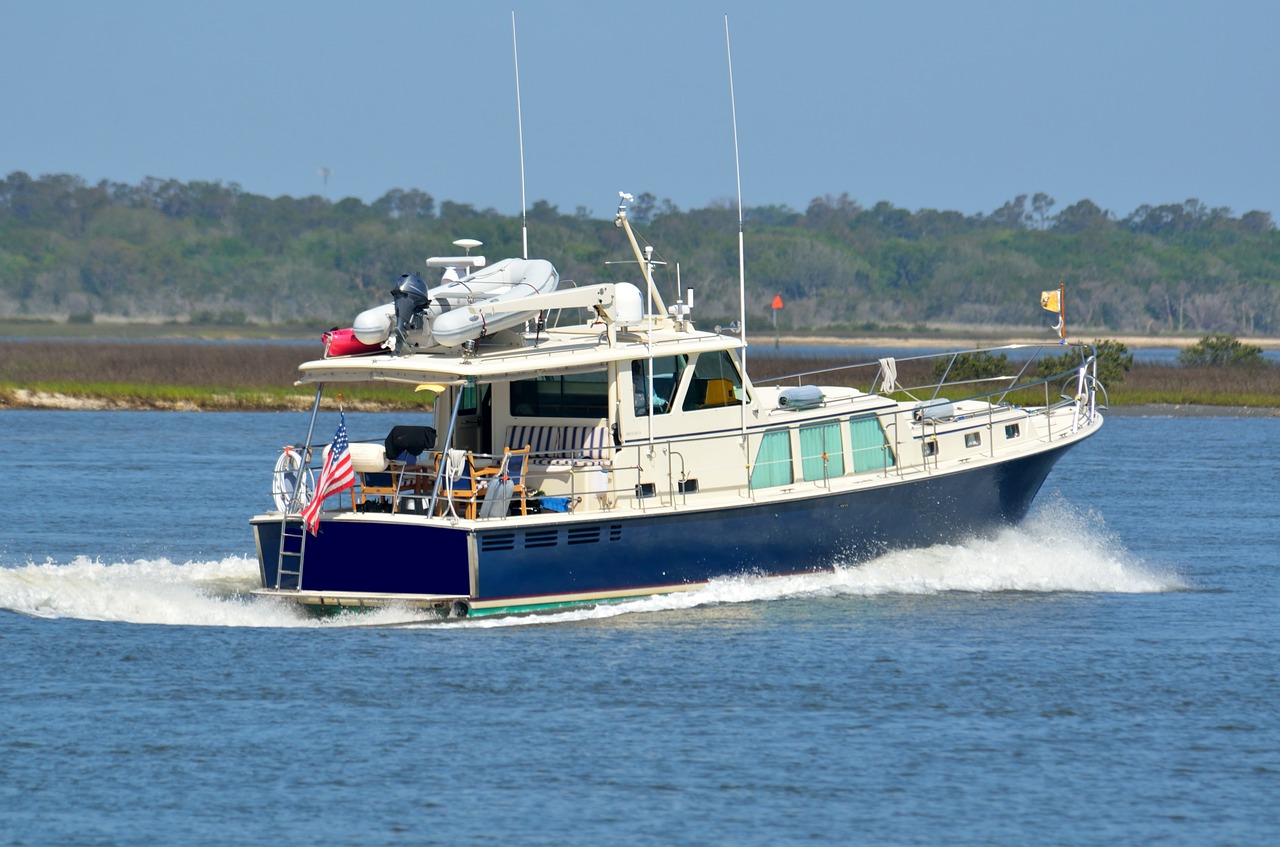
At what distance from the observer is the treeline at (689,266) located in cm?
11138

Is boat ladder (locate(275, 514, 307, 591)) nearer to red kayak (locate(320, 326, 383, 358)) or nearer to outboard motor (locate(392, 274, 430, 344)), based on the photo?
red kayak (locate(320, 326, 383, 358))

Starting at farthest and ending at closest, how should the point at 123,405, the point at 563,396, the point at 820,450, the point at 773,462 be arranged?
the point at 123,405, the point at 820,450, the point at 773,462, the point at 563,396

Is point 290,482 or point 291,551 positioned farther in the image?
point 290,482

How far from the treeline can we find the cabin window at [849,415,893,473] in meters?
76.9

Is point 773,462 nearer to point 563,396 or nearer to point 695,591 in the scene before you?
point 695,591

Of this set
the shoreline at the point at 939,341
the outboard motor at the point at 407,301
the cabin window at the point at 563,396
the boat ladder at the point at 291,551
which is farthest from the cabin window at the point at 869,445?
the shoreline at the point at 939,341

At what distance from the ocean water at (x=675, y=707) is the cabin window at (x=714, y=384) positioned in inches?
73.0

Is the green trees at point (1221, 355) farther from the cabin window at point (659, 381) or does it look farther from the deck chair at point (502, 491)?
the deck chair at point (502, 491)

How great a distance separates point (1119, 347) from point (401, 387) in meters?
19.4

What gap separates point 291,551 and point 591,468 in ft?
9.40

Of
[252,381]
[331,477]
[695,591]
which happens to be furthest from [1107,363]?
[331,477]

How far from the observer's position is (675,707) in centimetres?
1442

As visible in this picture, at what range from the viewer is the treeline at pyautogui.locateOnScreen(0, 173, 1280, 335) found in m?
111

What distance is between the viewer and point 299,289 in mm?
113062
